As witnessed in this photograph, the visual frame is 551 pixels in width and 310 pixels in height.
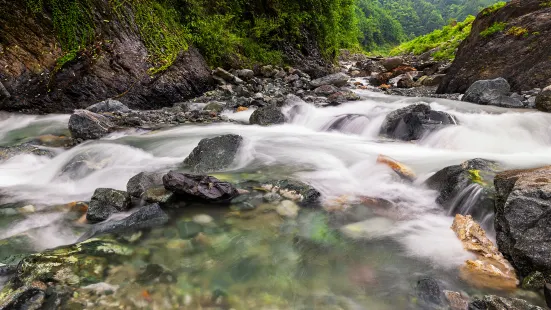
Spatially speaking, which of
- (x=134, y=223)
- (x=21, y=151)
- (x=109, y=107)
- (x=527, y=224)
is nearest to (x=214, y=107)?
(x=109, y=107)

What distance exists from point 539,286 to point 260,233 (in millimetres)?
2235

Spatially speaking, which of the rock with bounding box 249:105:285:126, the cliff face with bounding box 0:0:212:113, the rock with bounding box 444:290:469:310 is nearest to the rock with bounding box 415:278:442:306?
the rock with bounding box 444:290:469:310

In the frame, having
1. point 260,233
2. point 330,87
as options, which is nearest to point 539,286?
point 260,233

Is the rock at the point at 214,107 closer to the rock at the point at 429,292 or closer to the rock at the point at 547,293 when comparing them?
the rock at the point at 429,292

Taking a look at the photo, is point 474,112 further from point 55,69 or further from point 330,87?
point 55,69

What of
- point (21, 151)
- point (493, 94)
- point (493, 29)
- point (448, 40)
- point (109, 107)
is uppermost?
point (448, 40)

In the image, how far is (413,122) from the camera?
6.81 metres

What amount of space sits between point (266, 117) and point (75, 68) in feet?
15.9

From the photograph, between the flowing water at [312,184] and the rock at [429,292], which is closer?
the rock at [429,292]

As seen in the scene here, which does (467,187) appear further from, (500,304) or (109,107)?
(109,107)

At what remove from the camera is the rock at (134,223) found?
10.0 ft

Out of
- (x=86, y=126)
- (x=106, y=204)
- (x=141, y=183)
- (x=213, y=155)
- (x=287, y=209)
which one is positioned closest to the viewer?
A: (x=106, y=204)

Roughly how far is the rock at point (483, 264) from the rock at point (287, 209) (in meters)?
1.61

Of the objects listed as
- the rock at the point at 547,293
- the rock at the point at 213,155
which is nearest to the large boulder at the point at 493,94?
the rock at the point at 213,155
